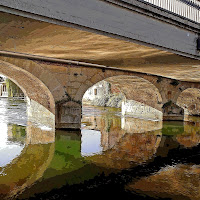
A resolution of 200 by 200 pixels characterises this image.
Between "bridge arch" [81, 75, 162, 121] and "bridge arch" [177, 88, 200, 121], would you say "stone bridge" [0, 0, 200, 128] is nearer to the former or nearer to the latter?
"bridge arch" [81, 75, 162, 121]

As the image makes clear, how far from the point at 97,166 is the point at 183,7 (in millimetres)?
3448

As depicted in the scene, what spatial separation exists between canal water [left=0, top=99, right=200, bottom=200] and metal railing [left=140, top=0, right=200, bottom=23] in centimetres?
295

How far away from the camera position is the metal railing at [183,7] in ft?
12.4

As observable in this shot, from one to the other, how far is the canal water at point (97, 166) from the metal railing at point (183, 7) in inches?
116

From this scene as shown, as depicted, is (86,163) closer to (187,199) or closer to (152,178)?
(152,178)

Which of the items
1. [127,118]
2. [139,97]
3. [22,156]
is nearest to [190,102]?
[139,97]

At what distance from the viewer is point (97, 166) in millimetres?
4199

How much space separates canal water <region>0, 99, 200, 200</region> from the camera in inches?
124

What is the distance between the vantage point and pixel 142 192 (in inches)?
123

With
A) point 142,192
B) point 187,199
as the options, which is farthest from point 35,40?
point 187,199

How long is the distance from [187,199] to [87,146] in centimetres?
321

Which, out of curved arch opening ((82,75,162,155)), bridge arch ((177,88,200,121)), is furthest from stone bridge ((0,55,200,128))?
bridge arch ((177,88,200,121))

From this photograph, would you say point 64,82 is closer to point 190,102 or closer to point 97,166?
point 97,166

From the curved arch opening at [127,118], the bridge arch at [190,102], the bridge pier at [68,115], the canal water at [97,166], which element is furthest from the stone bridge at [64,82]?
the bridge arch at [190,102]
